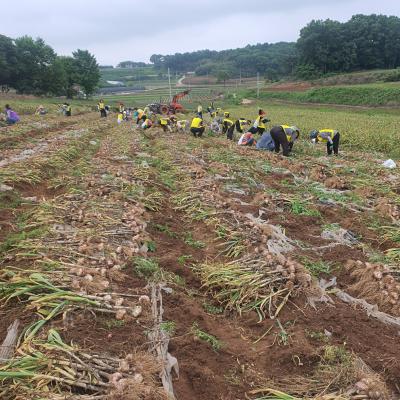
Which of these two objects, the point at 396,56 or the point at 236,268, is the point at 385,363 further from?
the point at 396,56

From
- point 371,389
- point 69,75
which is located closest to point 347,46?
point 69,75

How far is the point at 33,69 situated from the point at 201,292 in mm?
56176

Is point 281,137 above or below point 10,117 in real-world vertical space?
below

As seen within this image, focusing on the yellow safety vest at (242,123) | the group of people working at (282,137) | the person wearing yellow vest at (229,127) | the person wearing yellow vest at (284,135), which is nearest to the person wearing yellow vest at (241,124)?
the yellow safety vest at (242,123)

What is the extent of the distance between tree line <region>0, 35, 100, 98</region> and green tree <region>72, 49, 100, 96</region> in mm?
806

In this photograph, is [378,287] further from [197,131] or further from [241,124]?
[241,124]

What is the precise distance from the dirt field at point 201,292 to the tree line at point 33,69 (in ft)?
164

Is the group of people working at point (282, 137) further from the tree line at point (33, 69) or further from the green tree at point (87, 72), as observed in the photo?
the green tree at point (87, 72)

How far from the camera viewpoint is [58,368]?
103 inches

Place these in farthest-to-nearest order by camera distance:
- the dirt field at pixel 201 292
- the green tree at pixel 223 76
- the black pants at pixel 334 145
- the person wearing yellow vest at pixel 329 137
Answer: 1. the green tree at pixel 223 76
2. the black pants at pixel 334 145
3. the person wearing yellow vest at pixel 329 137
4. the dirt field at pixel 201 292

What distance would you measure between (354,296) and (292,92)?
46.6 meters

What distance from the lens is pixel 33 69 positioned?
51.9 metres

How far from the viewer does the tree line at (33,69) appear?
1959 inches

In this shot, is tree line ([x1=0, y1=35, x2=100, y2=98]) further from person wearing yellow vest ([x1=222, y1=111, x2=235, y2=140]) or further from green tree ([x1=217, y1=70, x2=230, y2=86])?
person wearing yellow vest ([x1=222, y1=111, x2=235, y2=140])
